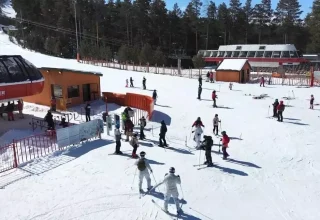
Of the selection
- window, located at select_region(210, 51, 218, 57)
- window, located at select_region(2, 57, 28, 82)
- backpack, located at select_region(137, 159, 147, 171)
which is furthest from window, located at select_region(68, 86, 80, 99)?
window, located at select_region(210, 51, 218, 57)

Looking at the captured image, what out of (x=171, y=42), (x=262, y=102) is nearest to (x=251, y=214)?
(x=262, y=102)

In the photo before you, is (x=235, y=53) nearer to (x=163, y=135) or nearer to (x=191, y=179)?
(x=163, y=135)

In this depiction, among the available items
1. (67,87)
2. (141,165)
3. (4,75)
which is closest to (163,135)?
(141,165)

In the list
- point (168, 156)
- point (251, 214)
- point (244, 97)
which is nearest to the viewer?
point (251, 214)

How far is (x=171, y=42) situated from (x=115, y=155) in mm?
Answer: 60899

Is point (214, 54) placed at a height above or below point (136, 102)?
above

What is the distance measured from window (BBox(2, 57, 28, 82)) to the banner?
6.42m

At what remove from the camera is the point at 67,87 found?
2541 cm

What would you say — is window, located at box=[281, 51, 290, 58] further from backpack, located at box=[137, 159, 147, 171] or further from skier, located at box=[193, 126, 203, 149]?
backpack, located at box=[137, 159, 147, 171]

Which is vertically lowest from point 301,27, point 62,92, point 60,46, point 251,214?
point 251,214

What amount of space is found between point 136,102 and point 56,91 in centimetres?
607

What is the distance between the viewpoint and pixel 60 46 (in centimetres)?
6481

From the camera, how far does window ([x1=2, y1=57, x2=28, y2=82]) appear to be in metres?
20.0

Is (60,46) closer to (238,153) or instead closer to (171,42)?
(171,42)
